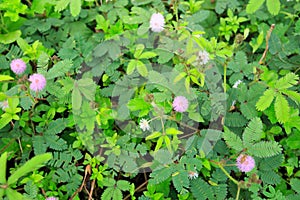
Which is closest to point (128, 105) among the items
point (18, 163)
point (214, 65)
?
point (214, 65)

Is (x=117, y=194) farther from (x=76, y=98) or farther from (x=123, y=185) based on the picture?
(x=76, y=98)

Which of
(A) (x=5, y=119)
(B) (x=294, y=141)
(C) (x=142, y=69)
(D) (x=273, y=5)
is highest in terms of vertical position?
(D) (x=273, y=5)

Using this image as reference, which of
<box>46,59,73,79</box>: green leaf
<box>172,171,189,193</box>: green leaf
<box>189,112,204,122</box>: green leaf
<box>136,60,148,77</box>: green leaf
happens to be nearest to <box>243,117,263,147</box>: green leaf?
<box>189,112,204,122</box>: green leaf

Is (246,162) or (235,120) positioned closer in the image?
(246,162)

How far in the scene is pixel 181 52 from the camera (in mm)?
2297

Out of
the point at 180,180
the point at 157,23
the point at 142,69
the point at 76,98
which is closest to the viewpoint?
the point at 180,180

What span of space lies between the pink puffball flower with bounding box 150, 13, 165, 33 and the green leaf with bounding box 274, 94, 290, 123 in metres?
0.82

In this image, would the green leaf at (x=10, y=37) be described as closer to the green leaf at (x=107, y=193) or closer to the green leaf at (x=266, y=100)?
the green leaf at (x=107, y=193)

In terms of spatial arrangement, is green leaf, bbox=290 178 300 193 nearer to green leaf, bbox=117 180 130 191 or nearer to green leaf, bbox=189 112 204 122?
green leaf, bbox=189 112 204 122

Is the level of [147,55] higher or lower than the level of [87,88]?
higher

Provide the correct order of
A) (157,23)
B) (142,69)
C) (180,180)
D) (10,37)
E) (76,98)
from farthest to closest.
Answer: (10,37) < (157,23) < (142,69) < (76,98) < (180,180)

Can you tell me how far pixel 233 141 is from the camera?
6.84ft

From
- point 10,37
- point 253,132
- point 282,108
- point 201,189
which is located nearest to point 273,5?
point 282,108

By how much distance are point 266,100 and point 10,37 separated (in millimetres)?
1652
